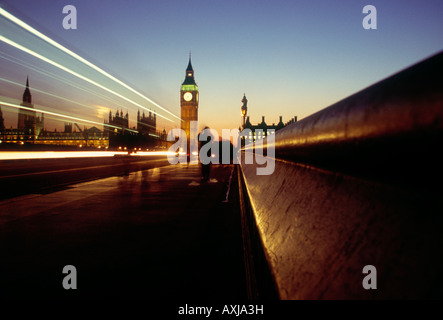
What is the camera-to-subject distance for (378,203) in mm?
996

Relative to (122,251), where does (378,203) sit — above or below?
above

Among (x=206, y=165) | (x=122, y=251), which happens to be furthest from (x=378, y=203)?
(x=206, y=165)

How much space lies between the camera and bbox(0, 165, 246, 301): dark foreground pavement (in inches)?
91.1

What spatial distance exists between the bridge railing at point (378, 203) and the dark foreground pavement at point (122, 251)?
3.73 feet

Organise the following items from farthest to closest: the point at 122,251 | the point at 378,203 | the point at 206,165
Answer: the point at 206,165, the point at 122,251, the point at 378,203

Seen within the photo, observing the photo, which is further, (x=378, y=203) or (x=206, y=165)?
(x=206, y=165)

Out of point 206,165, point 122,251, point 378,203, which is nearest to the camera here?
point 378,203

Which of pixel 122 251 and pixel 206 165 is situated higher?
pixel 206 165

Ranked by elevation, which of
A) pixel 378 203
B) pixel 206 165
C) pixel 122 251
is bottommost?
pixel 122 251

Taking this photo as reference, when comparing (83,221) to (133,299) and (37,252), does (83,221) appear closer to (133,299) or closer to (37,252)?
(37,252)

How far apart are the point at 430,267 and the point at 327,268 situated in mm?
409

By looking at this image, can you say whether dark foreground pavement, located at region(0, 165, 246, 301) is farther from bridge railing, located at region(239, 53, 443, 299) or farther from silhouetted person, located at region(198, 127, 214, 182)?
silhouetted person, located at region(198, 127, 214, 182)

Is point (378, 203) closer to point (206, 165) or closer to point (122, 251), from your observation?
point (122, 251)

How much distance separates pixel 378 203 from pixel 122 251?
2940mm
